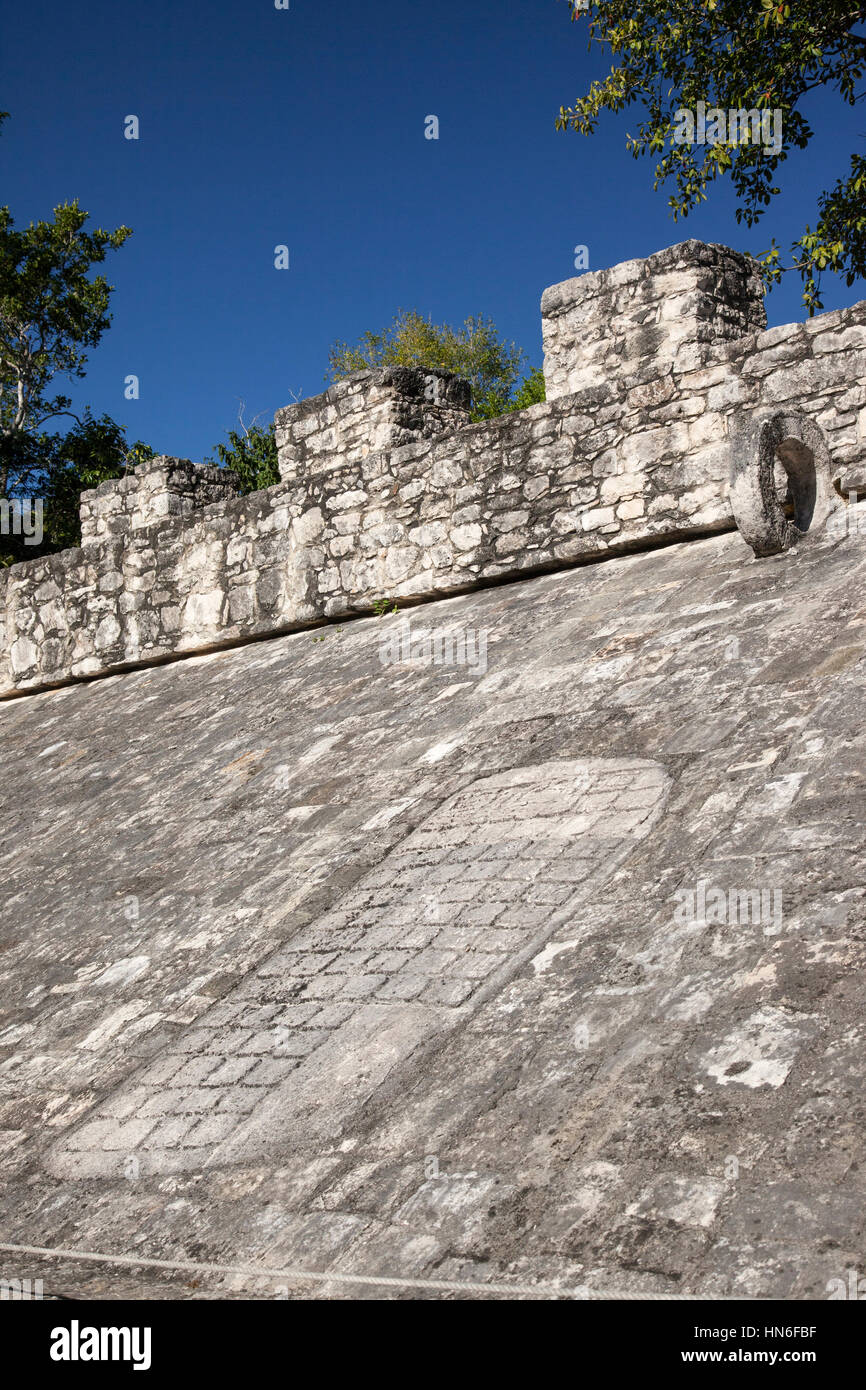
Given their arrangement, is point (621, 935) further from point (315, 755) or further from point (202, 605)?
point (202, 605)

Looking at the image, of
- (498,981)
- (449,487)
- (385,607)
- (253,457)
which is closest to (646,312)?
(449,487)

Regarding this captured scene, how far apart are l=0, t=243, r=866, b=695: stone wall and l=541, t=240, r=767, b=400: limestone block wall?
0.5 inches

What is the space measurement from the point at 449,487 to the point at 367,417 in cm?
98

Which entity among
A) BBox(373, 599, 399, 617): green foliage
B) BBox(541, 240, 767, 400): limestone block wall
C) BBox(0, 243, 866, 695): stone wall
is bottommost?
BBox(373, 599, 399, 617): green foliage

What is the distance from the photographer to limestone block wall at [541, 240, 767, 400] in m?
6.61

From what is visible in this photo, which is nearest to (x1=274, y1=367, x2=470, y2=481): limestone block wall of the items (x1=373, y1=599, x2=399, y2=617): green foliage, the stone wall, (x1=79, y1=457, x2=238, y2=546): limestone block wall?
the stone wall

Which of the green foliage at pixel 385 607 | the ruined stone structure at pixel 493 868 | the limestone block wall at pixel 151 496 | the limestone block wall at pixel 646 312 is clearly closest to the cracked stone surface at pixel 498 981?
the ruined stone structure at pixel 493 868

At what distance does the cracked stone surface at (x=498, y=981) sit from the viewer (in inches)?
91.6

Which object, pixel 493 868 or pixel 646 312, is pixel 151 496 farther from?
pixel 493 868

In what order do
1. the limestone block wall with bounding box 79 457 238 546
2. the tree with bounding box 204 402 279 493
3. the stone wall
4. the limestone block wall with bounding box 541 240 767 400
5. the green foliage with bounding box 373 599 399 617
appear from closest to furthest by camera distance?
the stone wall
the limestone block wall with bounding box 541 240 767 400
the green foliage with bounding box 373 599 399 617
the limestone block wall with bounding box 79 457 238 546
the tree with bounding box 204 402 279 493

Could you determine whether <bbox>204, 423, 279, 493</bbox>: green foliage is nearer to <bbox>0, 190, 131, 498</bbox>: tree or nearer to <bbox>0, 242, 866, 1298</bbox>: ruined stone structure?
<bbox>0, 190, 131, 498</bbox>: tree

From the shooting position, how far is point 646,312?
267 inches
